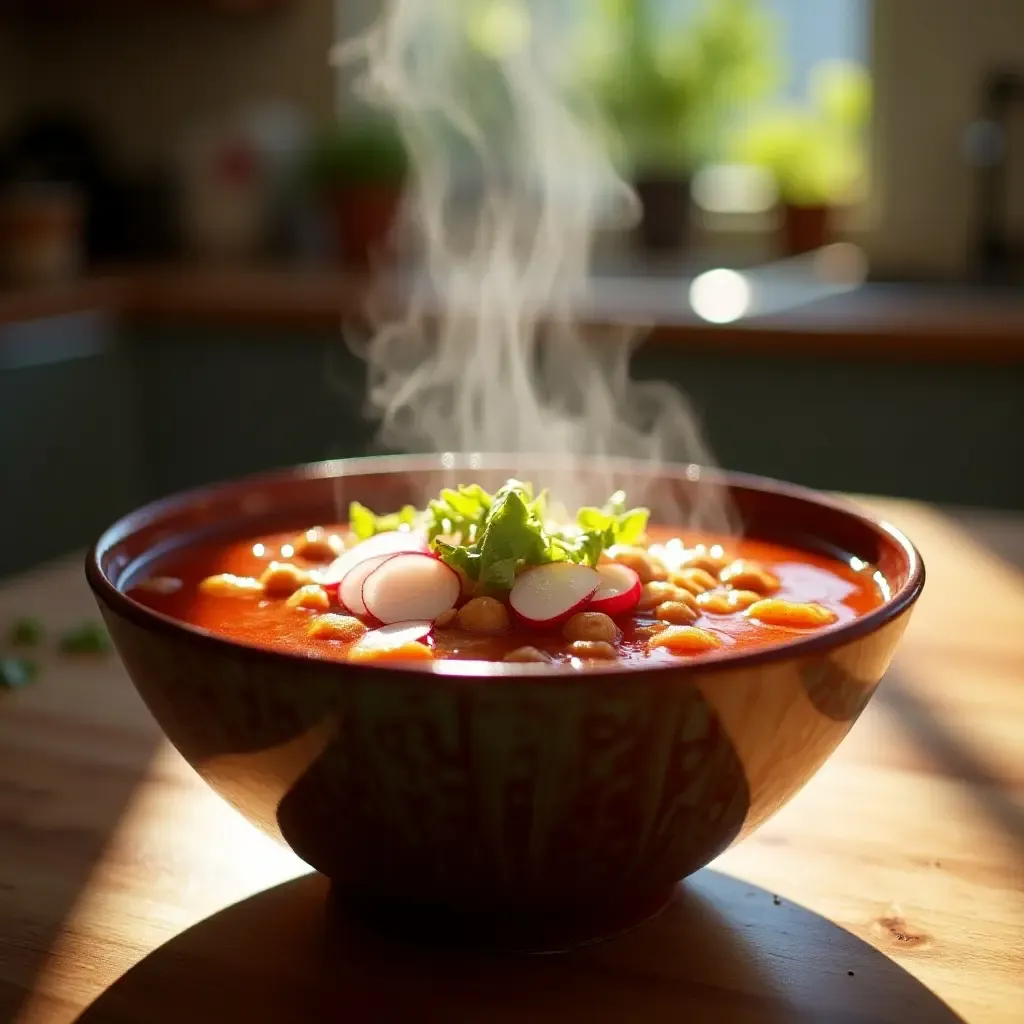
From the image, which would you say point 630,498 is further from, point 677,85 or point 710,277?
point 677,85

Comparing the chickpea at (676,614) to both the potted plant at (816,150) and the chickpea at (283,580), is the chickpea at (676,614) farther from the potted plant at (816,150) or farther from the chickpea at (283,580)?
the potted plant at (816,150)

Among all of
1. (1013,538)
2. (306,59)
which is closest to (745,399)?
(1013,538)

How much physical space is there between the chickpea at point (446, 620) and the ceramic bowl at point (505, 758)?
0.48ft

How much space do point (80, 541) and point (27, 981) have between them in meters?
2.32

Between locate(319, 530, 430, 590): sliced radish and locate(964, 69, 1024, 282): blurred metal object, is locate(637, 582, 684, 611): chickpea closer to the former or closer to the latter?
locate(319, 530, 430, 590): sliced radish

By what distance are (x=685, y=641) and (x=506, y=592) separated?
0.34ft

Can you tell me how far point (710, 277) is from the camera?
3.29 metres

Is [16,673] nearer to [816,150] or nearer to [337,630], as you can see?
[337,630]

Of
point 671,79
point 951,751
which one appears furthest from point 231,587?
point 671,79

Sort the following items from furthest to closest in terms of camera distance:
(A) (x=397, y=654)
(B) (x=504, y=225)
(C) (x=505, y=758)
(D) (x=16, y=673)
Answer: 1. (B) (x=504, y=225)
2. (D) (x=16, y=673)
3. (A) (x=397, y=654)
4. (C) (x=505, y=758)

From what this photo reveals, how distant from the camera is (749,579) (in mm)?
890

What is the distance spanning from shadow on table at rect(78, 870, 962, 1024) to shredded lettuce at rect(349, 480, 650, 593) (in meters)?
0.20

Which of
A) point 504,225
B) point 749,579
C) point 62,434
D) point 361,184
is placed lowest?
point 62,434

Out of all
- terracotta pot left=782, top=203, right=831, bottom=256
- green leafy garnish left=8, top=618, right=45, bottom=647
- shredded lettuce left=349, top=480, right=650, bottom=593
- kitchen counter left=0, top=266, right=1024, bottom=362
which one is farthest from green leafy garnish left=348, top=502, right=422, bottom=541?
terracotta pot left=782, top=203, right=831, bottom=256
